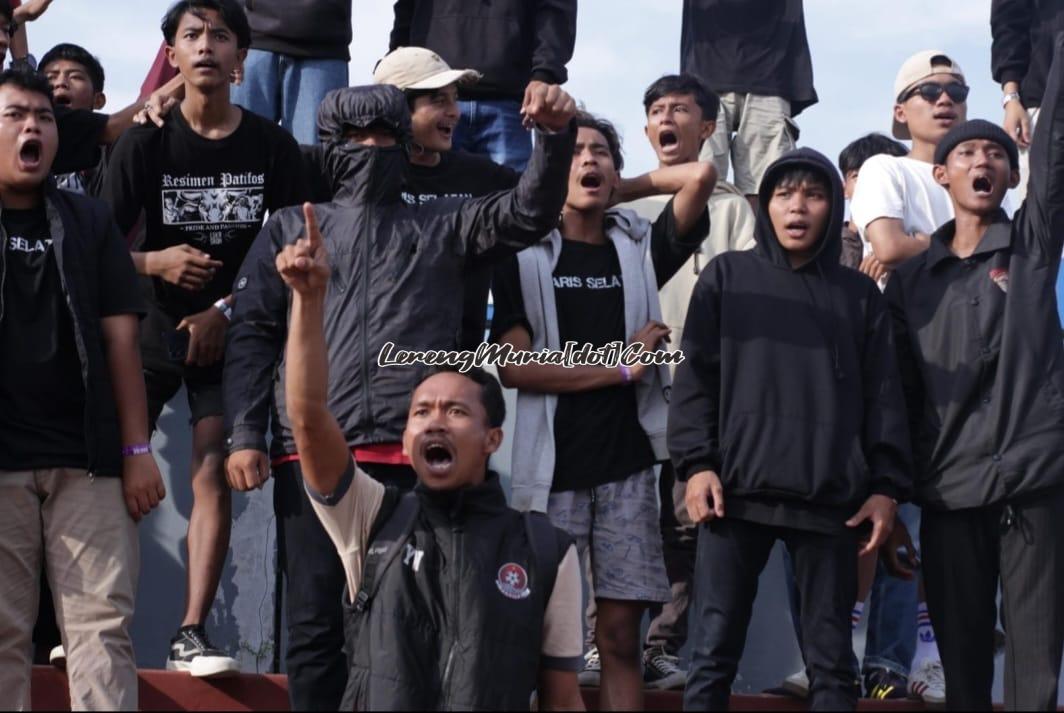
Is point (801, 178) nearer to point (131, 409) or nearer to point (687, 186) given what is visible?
point (687, 186)

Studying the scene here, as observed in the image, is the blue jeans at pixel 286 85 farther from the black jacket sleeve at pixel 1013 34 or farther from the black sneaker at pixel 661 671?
the black jacket sleeve at pixel 1013 34

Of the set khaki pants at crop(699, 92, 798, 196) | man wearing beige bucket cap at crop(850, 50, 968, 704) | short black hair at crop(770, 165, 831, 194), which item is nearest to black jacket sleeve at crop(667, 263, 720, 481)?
short black hair at crop(770, 165, 831, 194)

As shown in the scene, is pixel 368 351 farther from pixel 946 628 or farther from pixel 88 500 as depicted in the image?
pixel 946 628

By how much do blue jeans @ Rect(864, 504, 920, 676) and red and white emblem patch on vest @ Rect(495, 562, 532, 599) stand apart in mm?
2249

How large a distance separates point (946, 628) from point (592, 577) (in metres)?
1.25

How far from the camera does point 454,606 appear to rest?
490 centimetres

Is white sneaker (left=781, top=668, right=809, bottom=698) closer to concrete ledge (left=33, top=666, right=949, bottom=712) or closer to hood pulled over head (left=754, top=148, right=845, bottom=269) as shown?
concrete ledge (left=33, top=666, right=949, bottom=712)

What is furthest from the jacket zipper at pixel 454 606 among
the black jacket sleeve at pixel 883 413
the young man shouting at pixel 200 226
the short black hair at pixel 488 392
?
the black jacket sleeve at pixel 883 413

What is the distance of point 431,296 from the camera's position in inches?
223

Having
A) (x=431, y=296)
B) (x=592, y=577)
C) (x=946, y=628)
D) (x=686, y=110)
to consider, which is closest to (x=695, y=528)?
(x=592, y=577)

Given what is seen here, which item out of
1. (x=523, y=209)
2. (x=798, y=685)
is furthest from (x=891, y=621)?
(x=523, y=209)

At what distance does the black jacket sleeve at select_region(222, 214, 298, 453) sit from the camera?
5.59 meters

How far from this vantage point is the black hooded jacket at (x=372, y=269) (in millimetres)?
5512

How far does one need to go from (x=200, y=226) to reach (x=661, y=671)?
8.03 feet
